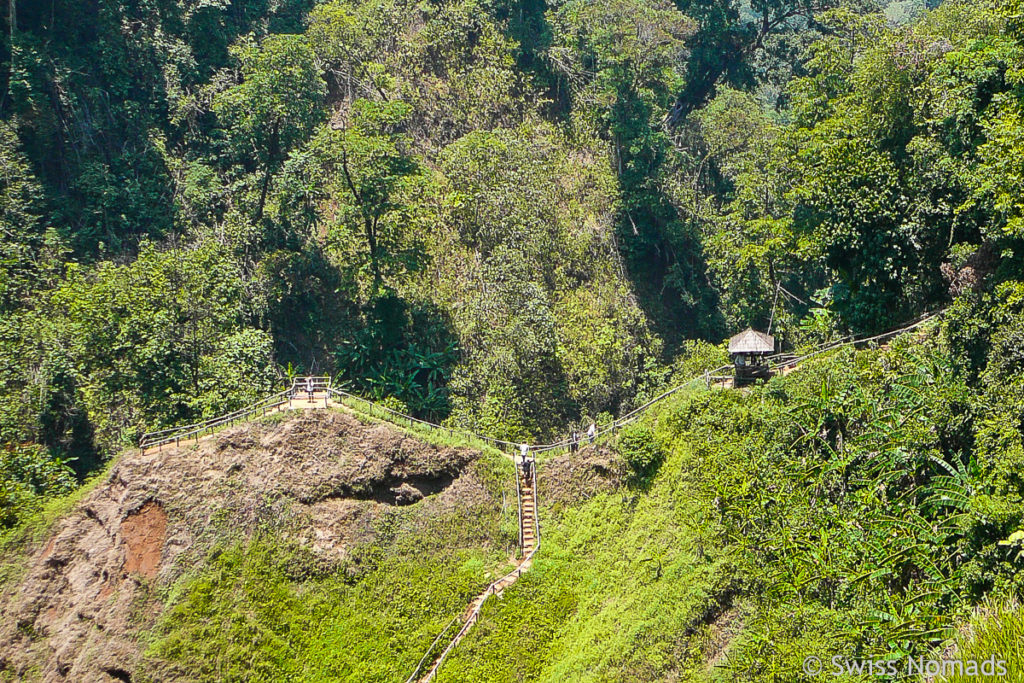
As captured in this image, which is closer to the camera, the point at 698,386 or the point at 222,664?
the point at 222,664

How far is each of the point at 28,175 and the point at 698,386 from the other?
2447 centimetres

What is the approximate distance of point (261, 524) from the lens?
25562mm

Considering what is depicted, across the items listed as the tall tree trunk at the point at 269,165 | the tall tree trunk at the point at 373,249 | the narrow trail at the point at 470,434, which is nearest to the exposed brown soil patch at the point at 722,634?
the narrow trail at the point at 470,434

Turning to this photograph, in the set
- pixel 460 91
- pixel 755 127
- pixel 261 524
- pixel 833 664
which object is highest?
pixel 460 91

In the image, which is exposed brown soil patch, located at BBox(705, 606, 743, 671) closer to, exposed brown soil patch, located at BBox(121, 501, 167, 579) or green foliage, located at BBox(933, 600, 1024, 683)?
green foliage, located at BBox(933, 600, 1024, 683)

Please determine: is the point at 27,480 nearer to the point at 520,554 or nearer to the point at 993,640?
the point at 520,554

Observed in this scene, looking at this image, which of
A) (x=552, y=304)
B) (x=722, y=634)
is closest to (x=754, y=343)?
(x=722, y=634)

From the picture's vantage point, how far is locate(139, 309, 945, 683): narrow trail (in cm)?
2470

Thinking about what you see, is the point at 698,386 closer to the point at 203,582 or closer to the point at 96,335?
the point at 203,582

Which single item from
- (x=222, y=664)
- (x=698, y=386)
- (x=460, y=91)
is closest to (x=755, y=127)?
(x=460, y=91)

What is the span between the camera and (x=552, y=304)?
3716cm

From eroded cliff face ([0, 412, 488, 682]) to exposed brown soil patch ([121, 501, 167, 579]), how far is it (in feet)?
0.09

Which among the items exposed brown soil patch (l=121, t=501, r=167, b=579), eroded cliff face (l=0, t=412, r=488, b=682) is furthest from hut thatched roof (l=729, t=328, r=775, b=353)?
exposed brown soil patch (l=121, t=501, r=167, b=579)

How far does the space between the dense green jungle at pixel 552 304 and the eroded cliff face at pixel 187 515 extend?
0.87 ft
